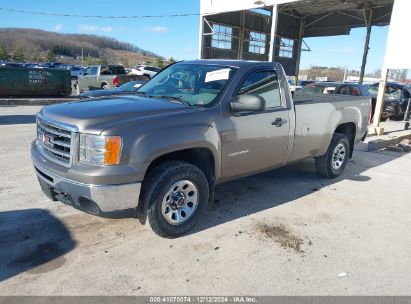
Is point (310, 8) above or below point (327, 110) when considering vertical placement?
above

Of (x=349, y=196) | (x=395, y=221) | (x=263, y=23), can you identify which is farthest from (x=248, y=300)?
(x=263, y=23)

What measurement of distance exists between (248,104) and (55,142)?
2.00 meters

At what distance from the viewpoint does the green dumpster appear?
56.9 ft

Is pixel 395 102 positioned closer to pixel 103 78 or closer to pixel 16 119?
pixel 103 78

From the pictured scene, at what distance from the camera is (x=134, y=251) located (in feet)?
11.8

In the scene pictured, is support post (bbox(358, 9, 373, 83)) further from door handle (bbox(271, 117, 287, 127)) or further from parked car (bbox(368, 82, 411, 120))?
door handle (bbox(271, 117, 287, 127))

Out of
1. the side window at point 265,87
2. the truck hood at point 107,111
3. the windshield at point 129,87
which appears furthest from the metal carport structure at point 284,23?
the truck hood at point 107,111

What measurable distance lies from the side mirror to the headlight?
1408 millimetres

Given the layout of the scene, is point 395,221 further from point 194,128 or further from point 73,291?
point 73,291

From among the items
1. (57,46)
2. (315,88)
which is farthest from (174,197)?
(57,46)

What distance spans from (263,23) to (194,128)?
2683 centimetres

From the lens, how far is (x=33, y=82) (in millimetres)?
18125

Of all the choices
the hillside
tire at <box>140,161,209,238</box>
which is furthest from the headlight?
the hillside

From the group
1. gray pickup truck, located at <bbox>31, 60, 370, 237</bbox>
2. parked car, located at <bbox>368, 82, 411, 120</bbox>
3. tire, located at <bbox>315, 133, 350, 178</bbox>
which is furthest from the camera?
parked car, located at <bbox>368, 82, 411, 120</bbox>
